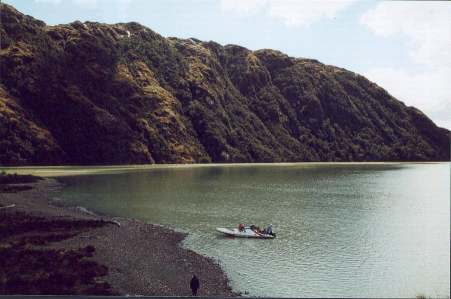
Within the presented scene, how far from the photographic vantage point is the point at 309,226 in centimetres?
5581

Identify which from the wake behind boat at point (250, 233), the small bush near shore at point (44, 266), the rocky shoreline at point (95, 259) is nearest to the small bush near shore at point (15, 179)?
the rocky shoreline at point (95, 259)

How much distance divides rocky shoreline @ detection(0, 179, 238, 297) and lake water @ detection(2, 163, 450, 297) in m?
3.15

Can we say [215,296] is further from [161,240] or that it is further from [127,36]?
[127,36]

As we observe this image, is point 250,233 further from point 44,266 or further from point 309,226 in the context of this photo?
point 44,266

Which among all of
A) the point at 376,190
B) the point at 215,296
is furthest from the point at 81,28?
the point at 215,296

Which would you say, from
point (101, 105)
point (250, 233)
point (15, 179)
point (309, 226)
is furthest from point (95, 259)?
point (101, 105)

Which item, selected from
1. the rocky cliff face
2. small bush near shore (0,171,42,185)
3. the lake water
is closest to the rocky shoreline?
the lake water

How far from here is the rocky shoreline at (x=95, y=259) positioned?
30.7m

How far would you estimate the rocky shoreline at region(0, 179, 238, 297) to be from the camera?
30719 mm

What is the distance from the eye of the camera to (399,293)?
32.8 metres

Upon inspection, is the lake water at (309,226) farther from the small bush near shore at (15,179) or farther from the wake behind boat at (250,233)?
the small bush near shore at (15,179)

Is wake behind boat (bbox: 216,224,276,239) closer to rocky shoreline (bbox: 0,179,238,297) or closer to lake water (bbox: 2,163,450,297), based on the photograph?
lake water (bbox: 2,163,450,297)

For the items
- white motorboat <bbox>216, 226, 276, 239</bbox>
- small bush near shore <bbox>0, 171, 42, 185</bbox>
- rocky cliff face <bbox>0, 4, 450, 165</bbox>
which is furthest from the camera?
rocky cliff face <bbox>0, 4, 450, 165</bbox>

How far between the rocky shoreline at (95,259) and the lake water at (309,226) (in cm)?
315
